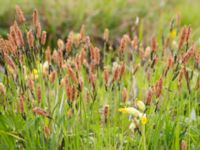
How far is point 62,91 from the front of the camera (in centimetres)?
232

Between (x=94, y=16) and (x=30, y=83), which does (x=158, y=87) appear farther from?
(x=94, y=16)

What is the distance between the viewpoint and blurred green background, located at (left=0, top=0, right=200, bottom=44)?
16.5ft

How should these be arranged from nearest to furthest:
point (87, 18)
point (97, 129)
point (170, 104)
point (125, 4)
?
point (97, 129) < point (170, 104) < point (87, 18) < point (125, 4)

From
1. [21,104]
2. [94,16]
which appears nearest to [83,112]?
[21,104]

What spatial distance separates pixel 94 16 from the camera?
5227mm

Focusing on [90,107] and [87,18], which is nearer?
[90,107]

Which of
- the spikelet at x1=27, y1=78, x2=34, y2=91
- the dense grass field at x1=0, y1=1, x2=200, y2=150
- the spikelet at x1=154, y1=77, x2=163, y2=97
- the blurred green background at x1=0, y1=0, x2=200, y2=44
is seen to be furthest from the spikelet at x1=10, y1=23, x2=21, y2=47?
the blurred green background at x1=0, y1=0, x2=200, y2=44

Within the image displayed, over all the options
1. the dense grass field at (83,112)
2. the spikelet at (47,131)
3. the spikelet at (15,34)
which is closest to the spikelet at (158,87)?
A: the dense grass field at (83,112)

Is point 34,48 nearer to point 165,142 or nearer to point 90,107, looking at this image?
A: point 90,107

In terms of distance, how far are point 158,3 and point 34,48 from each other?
378 cm

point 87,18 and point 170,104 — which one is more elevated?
point 87,18

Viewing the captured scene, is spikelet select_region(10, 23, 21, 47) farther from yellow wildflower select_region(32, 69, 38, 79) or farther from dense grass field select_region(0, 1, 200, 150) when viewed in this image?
yellow wildflower select_region(32, 69, 38, 79)

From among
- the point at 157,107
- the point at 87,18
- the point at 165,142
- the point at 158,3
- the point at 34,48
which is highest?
the point at 158,3

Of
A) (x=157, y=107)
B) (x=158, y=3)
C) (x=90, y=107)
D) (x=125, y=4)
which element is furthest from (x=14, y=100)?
(x=158, y=3)
